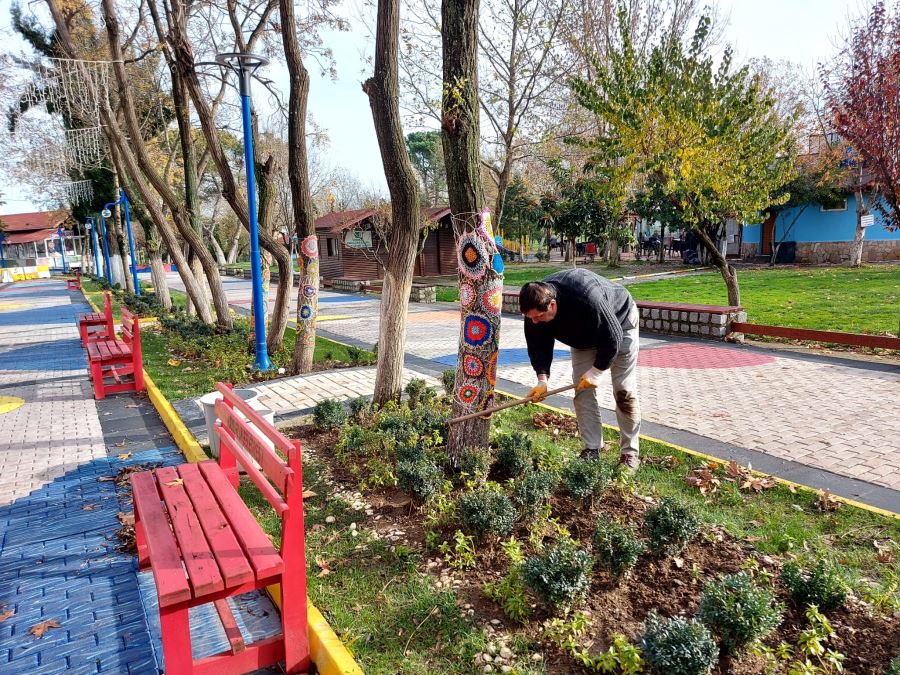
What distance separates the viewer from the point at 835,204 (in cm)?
2328

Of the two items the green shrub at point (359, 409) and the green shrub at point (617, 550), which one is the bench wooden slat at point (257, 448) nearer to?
the green shrub at point (617, 550)

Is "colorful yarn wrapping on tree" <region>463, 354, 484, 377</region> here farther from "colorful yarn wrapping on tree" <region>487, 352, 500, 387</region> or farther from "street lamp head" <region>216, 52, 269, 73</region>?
"street lamp head" <region>216, 52, 269, 73</region>

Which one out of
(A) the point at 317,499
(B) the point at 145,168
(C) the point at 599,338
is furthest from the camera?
(B) the point at 145,168

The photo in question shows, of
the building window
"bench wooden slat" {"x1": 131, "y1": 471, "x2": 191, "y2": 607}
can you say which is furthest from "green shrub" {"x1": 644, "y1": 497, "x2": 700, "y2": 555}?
the building window

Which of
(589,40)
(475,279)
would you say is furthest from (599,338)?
(589,40)

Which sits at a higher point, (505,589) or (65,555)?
(505,589)

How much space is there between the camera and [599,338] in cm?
391

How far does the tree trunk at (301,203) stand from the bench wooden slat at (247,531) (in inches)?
188

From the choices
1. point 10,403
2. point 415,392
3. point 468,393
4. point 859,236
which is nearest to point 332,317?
point 10,403

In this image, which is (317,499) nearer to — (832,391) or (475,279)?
(475,279)

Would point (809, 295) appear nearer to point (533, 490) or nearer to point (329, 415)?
point (329, 415)

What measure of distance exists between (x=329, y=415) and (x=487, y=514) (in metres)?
2.53

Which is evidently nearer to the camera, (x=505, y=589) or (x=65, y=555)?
(x=505, y=589)

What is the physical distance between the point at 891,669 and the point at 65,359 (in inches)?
493
